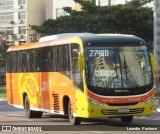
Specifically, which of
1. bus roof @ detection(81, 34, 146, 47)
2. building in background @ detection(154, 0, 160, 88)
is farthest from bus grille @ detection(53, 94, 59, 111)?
building in background @ detection(154, 0, 160, 88)

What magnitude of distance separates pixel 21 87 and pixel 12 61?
1.65 metres

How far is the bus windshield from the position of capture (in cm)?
1812

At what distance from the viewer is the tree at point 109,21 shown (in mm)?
Result: 50000

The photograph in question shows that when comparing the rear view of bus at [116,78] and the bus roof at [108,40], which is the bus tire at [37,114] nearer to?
the rear view of bus at [116,78]

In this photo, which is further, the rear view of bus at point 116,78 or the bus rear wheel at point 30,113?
the bus rear wheel at point 30,113

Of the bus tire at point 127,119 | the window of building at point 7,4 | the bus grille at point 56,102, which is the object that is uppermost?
the window of building at point 7,4

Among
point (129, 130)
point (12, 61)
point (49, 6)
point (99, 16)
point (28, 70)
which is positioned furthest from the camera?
point (49, 6)

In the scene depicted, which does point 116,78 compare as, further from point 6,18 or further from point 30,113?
point 6,18

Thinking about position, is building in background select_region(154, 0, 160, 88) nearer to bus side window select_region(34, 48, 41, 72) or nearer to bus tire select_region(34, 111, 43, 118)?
bus tire select_region(34, 111, 43, 118)

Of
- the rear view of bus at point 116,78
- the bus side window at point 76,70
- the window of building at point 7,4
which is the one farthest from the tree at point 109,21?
the window of building at point 7,4

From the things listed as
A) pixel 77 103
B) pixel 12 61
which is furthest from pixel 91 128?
pixel 12 61

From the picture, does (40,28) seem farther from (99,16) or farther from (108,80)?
(108,80)

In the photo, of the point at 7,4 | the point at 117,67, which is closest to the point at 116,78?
the point at 117,67

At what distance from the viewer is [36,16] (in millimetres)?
106312
